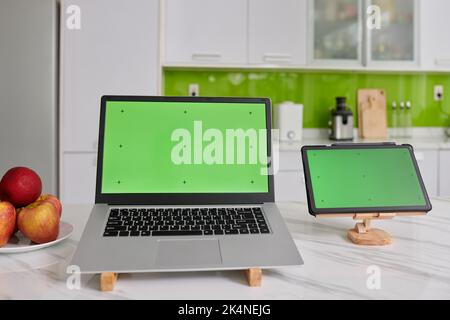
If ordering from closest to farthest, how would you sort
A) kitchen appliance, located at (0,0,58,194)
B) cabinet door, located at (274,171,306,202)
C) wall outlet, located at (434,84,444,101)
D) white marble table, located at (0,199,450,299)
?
white marble table, located at (0,199,450,299), kitchen appliance, located at (0,0,58,194), cabinet door, located at (274,171,306,202), wall outlet, located at (434,84,444,101)

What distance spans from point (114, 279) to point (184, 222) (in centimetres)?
23

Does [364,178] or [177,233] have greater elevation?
[364,178]

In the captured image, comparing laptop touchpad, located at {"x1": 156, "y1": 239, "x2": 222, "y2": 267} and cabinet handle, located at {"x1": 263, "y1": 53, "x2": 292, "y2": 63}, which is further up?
cabinet handle, located at {"x1": 263, "y1": 53, "x2": 292, "y2": 63}

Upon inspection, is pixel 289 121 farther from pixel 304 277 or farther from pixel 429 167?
pixel 304 277

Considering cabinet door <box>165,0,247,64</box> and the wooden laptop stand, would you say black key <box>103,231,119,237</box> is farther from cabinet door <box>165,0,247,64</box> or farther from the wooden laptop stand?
cabinet door <box>165,0,247,64</box>

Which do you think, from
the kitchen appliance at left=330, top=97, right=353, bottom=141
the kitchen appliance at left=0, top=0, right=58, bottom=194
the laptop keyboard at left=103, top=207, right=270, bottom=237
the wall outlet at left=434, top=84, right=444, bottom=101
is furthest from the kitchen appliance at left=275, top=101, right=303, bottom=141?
the laptop keyboard at left=103, top=207, right=270, bottom=237

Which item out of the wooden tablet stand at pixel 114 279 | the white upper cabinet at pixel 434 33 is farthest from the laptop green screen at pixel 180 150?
the white upper cabinet at pixel 434 33

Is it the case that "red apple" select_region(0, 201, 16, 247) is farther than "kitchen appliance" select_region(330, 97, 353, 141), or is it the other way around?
"kitchen appliance" select_region(330, 97, 353, 141)

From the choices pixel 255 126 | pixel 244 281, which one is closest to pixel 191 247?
pixel 244 281

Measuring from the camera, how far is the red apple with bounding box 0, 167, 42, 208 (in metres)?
0.95

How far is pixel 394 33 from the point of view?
3229 millimetres

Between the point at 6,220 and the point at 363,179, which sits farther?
the point at 363,179

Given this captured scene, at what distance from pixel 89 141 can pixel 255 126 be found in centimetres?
191

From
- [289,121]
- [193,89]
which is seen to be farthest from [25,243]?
[193,89]
